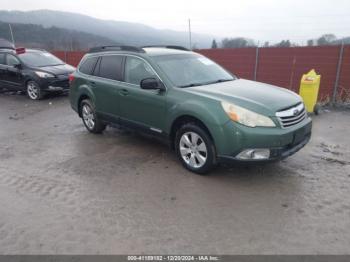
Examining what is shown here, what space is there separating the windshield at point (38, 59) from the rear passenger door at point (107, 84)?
605 cm

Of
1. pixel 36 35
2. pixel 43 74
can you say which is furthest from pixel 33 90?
pixel 36 35

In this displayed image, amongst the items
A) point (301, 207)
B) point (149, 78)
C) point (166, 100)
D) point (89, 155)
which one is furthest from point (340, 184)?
point (89, 155)

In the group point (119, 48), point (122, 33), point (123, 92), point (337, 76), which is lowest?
point (337, 76)

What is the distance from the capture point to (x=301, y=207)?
3.51 meters

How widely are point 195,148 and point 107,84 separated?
7.35 feet

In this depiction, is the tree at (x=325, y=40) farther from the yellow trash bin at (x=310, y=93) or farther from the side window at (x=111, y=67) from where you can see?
the side window at (x=111, y=67)

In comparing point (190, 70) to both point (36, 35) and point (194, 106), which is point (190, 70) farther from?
point (36, 35)

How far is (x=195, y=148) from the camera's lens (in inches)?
171

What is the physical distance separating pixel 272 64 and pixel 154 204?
25.4 ft

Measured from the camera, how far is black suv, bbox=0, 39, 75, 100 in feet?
34.0

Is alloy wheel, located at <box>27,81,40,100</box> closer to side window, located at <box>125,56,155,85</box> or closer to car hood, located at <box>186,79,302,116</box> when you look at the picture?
side window, located at <box>125,56,155,85</box>

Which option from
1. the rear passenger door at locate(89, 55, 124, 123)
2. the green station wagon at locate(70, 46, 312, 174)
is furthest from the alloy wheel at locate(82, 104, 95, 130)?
the rear passenger door at locate(89, 55, 124, 123)

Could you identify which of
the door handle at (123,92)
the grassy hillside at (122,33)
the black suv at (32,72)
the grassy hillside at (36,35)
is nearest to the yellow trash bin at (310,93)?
the door handle at (123,92)

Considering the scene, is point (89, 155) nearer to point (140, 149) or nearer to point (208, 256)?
point (140, 149)
